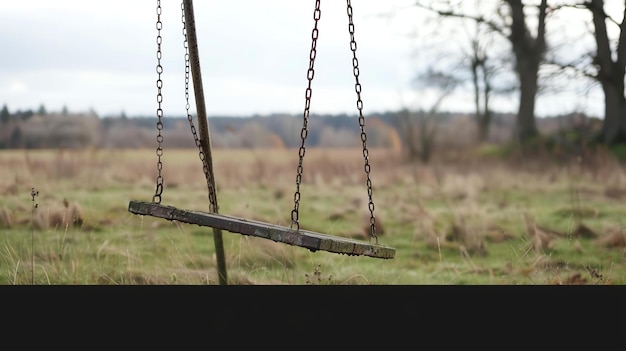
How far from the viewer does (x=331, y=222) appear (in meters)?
6.12

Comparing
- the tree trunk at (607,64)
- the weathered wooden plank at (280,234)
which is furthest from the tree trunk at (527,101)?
the weathered wooden plank at (280,234)

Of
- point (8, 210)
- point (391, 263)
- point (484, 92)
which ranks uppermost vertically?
point (484, 92)

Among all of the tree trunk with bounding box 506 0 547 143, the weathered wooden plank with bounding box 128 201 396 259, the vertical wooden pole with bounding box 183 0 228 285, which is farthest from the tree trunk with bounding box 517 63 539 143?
the weathered wooden plank with bounding box 128 201 396 259

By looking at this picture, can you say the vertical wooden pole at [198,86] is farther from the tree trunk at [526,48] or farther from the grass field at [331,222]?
the tree trunk at [526,48]

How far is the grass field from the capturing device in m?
4.55

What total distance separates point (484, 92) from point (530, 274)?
12.2 ft

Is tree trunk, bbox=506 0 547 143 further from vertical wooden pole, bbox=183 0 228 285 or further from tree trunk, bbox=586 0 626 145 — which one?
vertical wooden pole, bbox=183 0 228 285

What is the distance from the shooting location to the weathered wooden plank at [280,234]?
2.63 m

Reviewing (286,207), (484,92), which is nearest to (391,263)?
(286,207)

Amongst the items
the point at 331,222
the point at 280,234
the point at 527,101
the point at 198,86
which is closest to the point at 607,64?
the point at 527,101

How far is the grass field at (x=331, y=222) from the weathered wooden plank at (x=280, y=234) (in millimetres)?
1200
